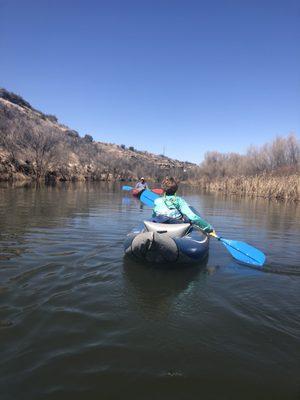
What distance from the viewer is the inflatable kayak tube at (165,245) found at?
5281 mm

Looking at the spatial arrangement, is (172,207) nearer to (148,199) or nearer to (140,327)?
(140,327)

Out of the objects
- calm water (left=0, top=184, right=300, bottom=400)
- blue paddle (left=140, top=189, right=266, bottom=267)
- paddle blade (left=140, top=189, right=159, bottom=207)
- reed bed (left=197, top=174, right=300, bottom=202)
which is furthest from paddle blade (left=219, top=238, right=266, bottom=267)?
reed bed (left=197, top=174, right=300, bottom=202)

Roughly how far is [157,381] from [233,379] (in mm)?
618

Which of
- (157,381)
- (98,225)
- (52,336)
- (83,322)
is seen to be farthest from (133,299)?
(98,225)

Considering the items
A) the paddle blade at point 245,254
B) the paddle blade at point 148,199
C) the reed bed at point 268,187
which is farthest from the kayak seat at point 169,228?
the reed bed at point 268,187

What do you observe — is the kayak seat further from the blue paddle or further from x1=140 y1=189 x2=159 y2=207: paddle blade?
x1=140 y1=189 x2=159 y2=207: paddle blade

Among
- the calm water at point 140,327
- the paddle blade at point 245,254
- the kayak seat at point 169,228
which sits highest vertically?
the kayak seat at point 169,228

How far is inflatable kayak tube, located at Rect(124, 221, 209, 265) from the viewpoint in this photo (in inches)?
208

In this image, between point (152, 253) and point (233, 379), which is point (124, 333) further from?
point (152, 253)

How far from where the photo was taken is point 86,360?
281 centimetres

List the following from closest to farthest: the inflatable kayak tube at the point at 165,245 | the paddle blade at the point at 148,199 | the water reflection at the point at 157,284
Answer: the water reflection at the point at 157,284 → the inflatable kayak tube at the point at 165,245 → the paddle blade at the point at 148,199

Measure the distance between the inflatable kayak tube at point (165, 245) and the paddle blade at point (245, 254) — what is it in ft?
2.97

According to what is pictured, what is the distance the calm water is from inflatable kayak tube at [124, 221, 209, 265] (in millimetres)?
211

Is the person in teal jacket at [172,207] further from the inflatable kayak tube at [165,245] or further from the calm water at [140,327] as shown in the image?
the calm water at [140,327]
